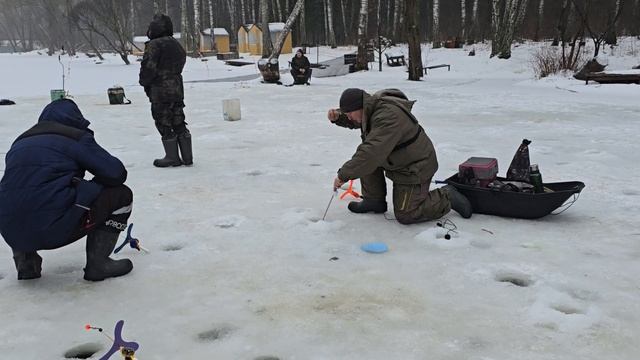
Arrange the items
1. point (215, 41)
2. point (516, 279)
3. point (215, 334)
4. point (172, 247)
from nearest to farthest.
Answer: point (215, 334) < point (516, 279) < point (172, 247) < point (215, 41)

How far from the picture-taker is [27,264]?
3.27 metres

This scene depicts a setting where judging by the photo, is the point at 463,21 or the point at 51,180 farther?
the point at 463,21

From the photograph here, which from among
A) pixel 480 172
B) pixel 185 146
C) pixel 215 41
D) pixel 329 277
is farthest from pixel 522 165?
pixel 215 41

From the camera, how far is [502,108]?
37.1 ft

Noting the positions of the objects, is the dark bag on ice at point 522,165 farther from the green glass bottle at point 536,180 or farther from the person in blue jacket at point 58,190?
the person in blue jacket at point 58,190

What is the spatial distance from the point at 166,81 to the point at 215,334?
160 inches

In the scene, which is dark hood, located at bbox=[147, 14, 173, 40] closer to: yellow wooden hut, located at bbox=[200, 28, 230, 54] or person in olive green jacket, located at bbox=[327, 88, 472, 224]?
person in olive green jacket, located at bbox=[327, 88, 472, 224]

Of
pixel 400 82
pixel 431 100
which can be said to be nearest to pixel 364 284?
pixel 431 100

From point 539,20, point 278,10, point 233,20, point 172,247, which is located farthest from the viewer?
point 233,20

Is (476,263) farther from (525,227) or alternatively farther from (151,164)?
(151,164)

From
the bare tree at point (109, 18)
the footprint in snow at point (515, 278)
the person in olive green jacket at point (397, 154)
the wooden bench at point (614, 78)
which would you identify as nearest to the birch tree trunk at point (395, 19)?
the bare tree at point (109, 18)

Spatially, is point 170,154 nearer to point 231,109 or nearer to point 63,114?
point 63,114

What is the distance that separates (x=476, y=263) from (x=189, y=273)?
1860 mm

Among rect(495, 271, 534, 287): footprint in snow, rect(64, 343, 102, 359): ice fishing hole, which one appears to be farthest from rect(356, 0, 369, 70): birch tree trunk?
rect(64, 343, 102, 359): ice fishing hole
